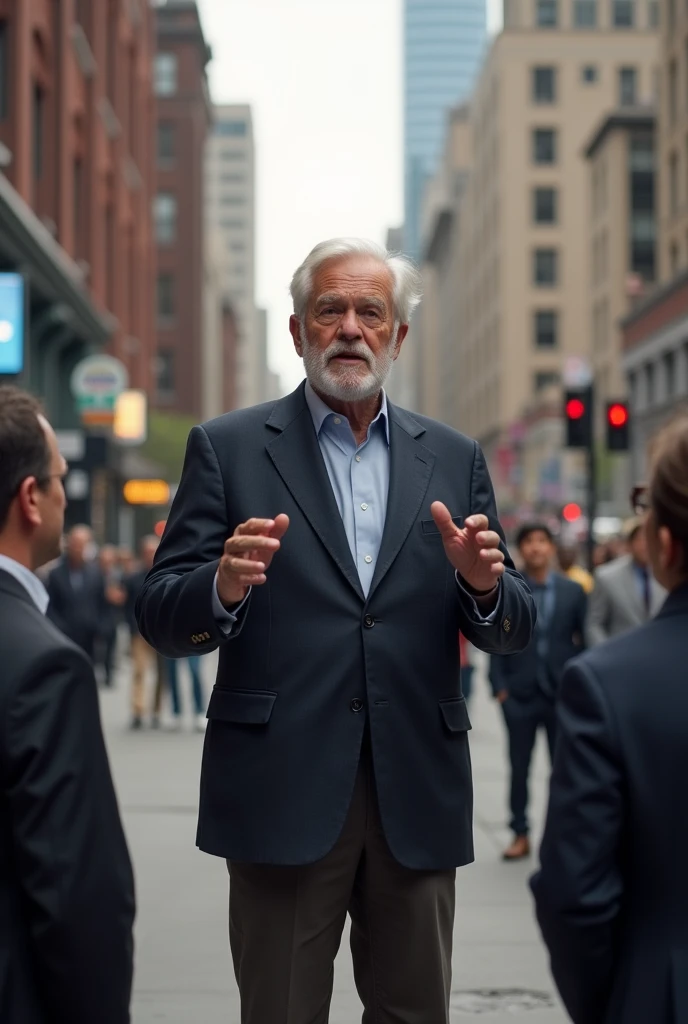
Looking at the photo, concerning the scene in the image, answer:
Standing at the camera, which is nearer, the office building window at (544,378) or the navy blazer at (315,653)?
the navy blazer at (315,653)

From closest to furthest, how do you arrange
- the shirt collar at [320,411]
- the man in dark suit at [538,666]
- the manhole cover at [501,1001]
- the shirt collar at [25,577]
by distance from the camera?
1. the shirt collar at [25,577]
2. the shirt collar at [320,411]
3. the manhole cover at [501,1001]
4. the man in dark suit at [538,666]

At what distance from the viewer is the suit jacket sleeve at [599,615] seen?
10.3 m

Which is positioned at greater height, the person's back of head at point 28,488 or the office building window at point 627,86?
the office building window at point 627,86

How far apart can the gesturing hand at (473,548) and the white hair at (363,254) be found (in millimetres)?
742

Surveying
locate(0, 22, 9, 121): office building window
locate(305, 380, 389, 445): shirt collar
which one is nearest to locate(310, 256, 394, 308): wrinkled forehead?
locate(305, 380, 389, 445): shirt collar

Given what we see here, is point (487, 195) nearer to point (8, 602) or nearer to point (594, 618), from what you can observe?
point (594, 618)

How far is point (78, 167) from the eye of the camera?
32125 millimetres

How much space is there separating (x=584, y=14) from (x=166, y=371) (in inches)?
1470

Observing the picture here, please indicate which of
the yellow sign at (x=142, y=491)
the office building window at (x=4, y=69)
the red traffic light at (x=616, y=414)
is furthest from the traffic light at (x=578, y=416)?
the yellow sign at (x=142, y=491)

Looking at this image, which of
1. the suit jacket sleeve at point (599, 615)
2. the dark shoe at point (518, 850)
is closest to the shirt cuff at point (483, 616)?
the dark shoe at point (518, 850)

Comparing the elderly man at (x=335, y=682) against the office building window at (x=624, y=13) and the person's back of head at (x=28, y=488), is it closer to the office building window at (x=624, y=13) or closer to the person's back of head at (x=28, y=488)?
the person's back of head at (x=28, y=488)

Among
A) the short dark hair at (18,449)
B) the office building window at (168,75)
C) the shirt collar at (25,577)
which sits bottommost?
the shirt collar at (25,577)

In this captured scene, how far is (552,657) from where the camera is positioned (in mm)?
9820

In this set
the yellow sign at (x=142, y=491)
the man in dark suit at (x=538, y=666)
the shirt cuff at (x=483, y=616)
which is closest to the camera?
the shirt cuff at (x=483, y=616)
